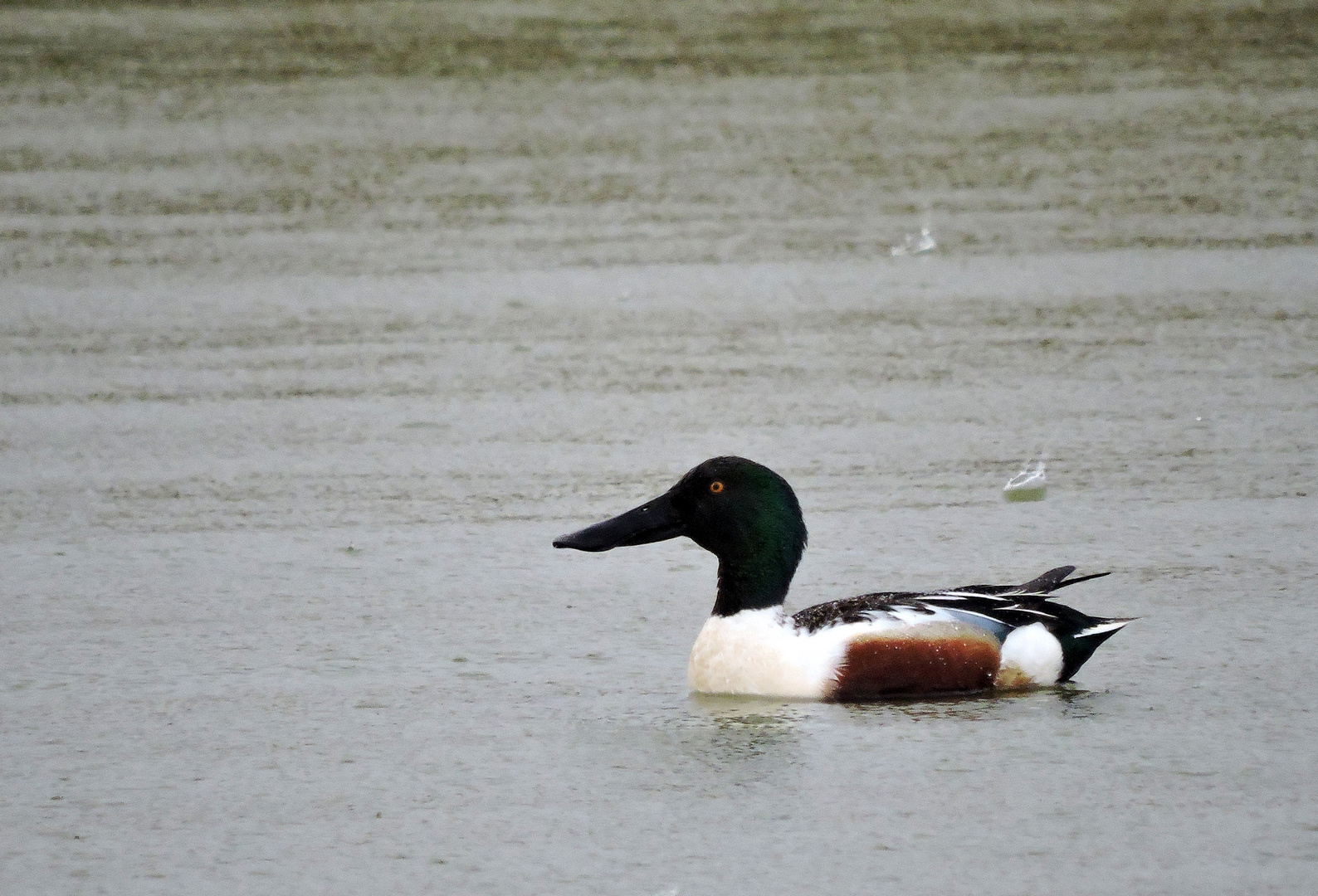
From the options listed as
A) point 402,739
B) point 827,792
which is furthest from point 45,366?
point 827,792

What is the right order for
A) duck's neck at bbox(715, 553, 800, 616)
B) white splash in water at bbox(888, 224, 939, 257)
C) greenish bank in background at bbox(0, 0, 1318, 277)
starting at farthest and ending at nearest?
1. greenish bank in background at bbox(0, 0, 1318, 277)
2. white splash in water at bbox(888, 224, 939, 257)
3. duck's neck at bbox(715, 553, 800, 616)

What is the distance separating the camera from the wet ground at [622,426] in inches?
156

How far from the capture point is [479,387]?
24.0 feet

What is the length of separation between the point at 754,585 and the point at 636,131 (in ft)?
19.9

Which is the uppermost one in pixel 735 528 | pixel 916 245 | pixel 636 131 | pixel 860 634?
pixel 636 131

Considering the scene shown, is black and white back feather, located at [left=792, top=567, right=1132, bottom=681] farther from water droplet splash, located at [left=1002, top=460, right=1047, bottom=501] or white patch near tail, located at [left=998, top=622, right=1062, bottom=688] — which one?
water droplet splash, located at [left=1002, top=460, right=1047, bottom=501]

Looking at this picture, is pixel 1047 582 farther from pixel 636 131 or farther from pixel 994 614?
pixel 636 131

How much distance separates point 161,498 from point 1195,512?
294cm

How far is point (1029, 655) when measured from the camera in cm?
467

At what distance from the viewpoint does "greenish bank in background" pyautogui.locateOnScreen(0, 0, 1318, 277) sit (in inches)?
359

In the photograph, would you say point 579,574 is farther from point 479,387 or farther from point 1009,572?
point 479,387

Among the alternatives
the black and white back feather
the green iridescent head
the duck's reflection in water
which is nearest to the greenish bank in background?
the green iridescent head

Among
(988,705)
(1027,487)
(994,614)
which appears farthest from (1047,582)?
(1027,487)

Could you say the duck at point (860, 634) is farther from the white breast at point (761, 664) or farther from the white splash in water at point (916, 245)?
the white splash in water at point (916, 245)
